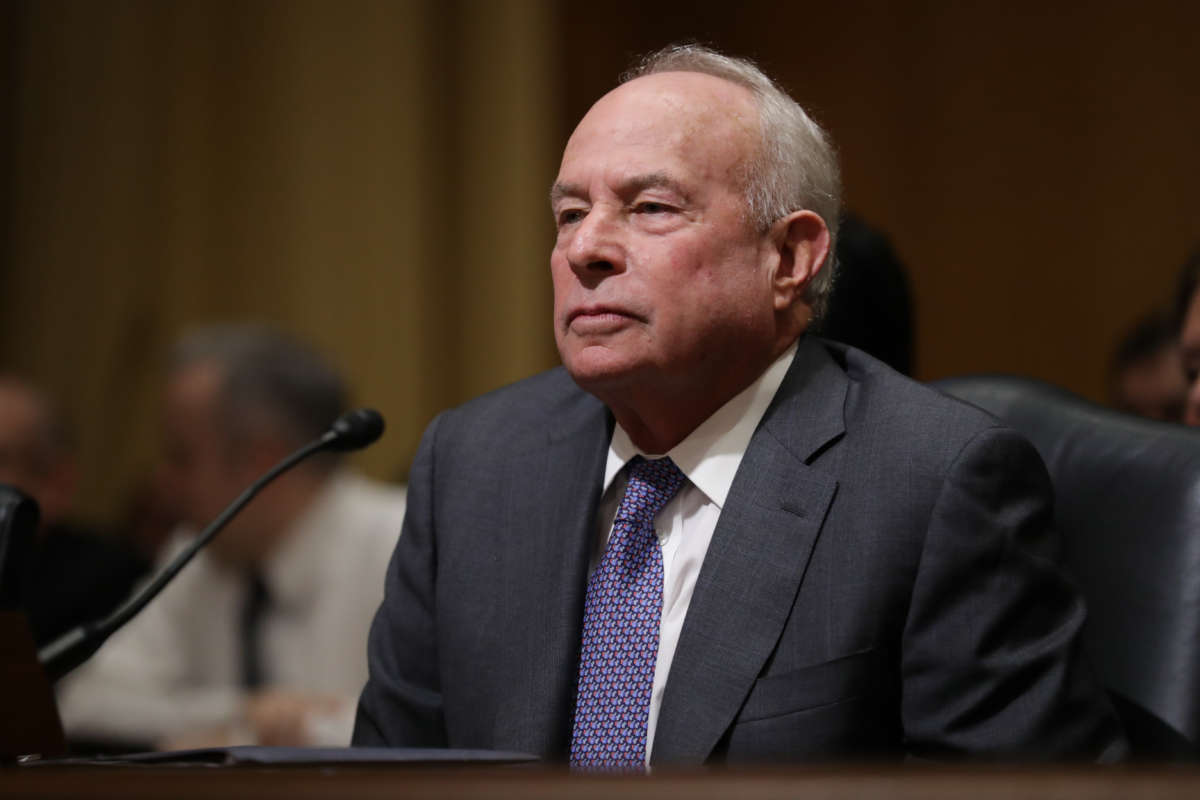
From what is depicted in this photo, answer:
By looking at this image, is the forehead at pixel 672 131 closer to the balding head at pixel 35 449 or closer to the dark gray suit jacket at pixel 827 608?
the dark gray suit jacket at pixel 827 608

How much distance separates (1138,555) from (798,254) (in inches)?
19.1

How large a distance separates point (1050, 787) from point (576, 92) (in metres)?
3.76

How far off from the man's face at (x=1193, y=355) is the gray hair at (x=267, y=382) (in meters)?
1.74

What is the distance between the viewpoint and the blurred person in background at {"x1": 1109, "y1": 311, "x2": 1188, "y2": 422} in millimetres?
2320

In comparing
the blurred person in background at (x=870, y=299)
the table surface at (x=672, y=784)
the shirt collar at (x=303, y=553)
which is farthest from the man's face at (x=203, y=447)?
the table surface at (x=672, y=784)

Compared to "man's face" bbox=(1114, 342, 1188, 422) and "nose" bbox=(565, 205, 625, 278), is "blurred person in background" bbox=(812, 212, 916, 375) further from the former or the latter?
"man's face" bbox=(1114, 342, 1188, 422)

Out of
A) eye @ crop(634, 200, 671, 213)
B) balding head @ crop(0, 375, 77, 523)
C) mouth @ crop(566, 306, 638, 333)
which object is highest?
eye @ crop(634, 200, 671, 213)

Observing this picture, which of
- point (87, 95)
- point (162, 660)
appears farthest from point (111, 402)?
point (162, 660)

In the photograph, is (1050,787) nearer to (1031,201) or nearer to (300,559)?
(300,559)

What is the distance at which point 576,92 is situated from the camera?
14.0 feet

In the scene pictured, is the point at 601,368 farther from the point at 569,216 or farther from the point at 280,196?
the point at 280,196

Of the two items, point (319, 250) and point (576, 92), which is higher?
point (576, 92)

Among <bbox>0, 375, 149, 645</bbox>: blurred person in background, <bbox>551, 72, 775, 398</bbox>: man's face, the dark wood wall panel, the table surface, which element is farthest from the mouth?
the dark wood wall panel

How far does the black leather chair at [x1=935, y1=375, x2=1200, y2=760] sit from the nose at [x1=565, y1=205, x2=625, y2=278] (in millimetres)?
568
